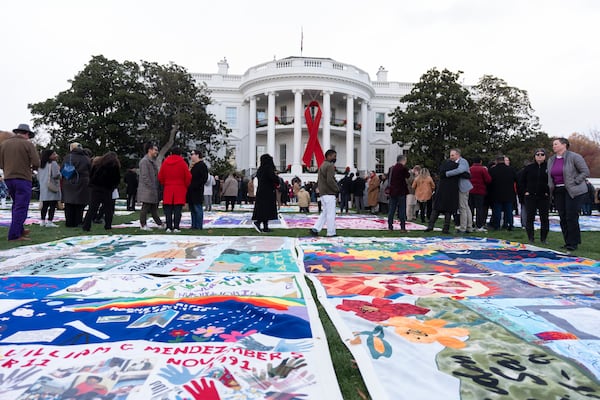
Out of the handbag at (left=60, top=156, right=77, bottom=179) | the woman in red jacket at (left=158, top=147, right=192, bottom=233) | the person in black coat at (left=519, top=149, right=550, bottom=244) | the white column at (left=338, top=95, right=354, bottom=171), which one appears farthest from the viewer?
the white column at (left=338, top=95, right=354, bottom=171)

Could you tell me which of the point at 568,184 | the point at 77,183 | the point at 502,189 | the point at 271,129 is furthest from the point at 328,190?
the point at 271,129

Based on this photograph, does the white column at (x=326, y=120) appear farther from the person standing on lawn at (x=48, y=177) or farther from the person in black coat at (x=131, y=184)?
the person standing on lawn at (x=48, y=177)

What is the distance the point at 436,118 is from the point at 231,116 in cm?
1878

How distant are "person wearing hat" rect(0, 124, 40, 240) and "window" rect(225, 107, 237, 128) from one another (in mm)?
31152

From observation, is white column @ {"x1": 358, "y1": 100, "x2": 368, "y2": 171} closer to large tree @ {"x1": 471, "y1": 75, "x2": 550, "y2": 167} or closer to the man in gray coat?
large tree @ {"x1": 471, "y1": 75, "x2": 550, "y2": 167}

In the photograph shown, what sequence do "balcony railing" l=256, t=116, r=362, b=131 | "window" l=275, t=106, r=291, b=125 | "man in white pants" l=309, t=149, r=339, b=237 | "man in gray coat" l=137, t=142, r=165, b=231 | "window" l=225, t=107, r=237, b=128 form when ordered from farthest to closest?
"window" l=225, t=107, r=237, b=128
"window" l=275, t=106, r=291, b=125
"balcony railing" l=256, t=116, r=362, b=131
"man in gray coat" l=137, t=142, r=165, b=231
"man in white pants" l=309, t=149, r=339, b=237

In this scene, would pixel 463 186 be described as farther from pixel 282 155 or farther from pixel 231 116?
pixel 231 116

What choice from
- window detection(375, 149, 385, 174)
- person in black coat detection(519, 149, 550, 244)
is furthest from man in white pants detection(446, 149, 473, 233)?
window detection(375, 149, 385, 174)

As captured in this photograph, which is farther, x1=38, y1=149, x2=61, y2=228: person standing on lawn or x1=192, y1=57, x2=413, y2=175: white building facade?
x1=192, y1=57, x2=413, y2=175: white building facade

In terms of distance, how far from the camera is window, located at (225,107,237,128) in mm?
35872

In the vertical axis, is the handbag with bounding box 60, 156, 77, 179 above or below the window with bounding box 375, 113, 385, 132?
below

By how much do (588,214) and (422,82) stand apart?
15943 mm

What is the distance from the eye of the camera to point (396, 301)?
2.65 metres

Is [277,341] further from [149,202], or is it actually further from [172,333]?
[149,202]
